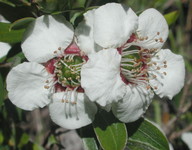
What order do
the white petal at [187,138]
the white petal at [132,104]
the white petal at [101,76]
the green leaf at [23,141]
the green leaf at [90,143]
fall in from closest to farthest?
the white petal at [101,76], the white petal at [132,104], the green leaf at [90,143], the green leaf at [23,141], the white petal at [187,138]

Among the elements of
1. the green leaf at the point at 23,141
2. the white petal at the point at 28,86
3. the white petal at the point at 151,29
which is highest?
the white petal at the point at 151,29

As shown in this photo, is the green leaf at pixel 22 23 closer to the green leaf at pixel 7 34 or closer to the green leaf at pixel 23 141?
the green leaf at pixel 7 34

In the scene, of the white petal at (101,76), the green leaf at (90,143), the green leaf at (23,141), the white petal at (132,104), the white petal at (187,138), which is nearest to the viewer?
the white petal at (101,76)

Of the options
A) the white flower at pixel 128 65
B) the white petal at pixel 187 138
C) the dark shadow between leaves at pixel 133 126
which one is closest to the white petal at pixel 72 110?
the white flower at pixel 128 65

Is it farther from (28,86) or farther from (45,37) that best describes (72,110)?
(45,37)

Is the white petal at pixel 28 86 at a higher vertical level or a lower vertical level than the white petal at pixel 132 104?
higher

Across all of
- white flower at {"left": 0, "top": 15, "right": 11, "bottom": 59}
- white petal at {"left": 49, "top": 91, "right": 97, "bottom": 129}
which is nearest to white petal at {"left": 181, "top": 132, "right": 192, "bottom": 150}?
white petal at {"left": 49, "top": 91, "right": 97, "bottom": 129}

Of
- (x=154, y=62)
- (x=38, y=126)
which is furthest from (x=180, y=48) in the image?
(x=154, y=62)
